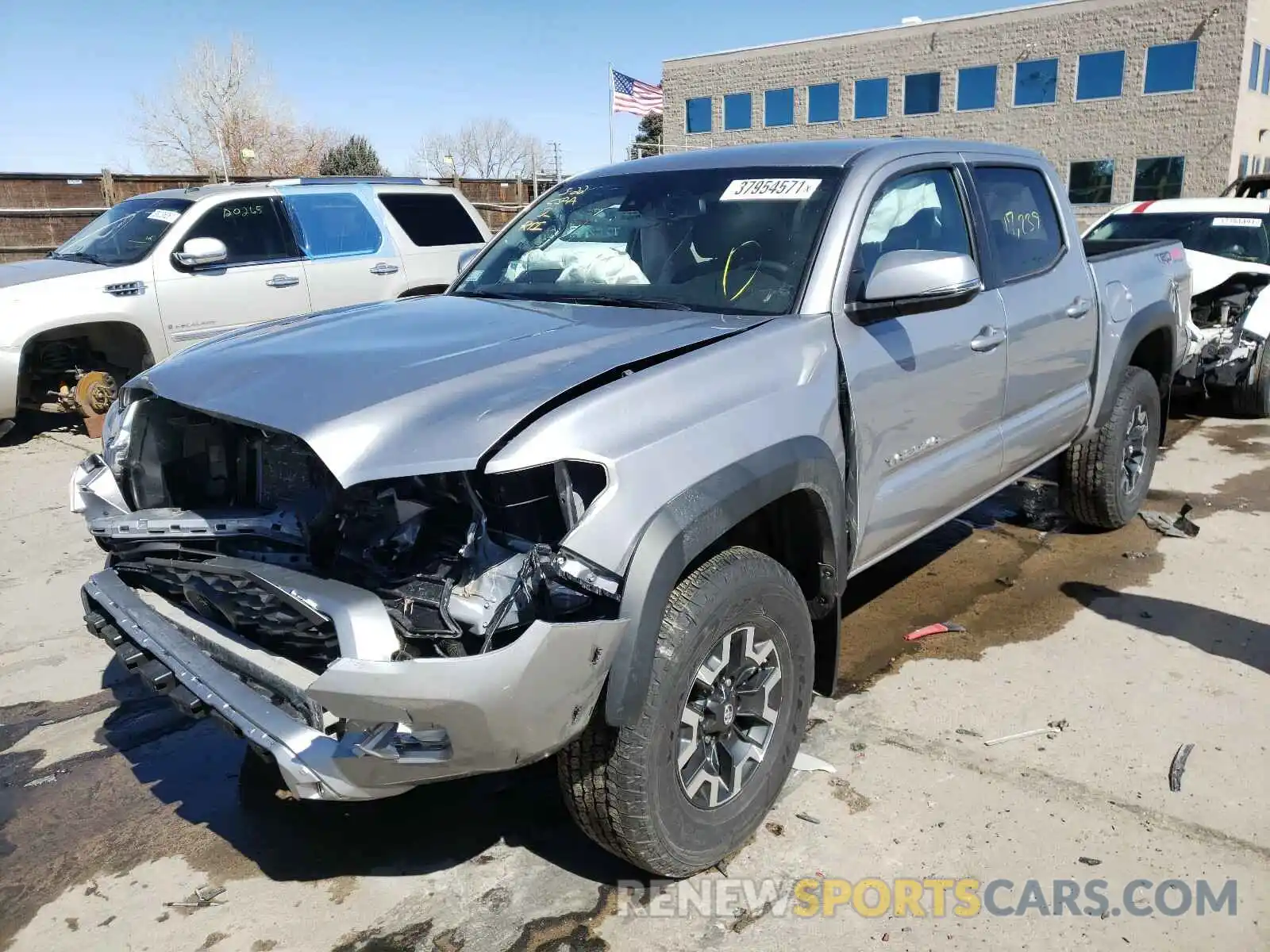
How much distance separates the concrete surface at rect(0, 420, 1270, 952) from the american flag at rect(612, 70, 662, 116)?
94.3 feet

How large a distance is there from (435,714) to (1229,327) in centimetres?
791

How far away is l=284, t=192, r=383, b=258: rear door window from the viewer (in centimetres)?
822

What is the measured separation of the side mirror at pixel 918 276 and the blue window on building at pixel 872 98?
3793 cm

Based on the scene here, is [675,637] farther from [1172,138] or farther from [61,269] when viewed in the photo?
[1172,138]

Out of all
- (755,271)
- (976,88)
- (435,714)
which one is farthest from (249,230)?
(976,88)

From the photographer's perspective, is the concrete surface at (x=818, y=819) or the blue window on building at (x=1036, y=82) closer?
the concrete surface at (x=818, y=819)

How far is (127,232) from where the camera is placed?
26.0 feet

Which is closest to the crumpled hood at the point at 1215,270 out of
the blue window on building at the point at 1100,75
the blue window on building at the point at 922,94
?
the blue window on building at the point at 1100,75

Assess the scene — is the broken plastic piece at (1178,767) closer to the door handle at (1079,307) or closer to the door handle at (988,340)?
the door handle at (988,340)

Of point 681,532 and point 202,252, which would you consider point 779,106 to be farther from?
point 681,532

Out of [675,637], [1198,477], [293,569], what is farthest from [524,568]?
[1198,477]

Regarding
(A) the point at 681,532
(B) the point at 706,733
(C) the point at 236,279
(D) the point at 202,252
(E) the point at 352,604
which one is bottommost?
(B) the point at 706,733

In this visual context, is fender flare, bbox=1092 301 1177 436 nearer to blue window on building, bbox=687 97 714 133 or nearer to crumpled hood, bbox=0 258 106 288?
crumpled hood, bbox=0 258 106 288

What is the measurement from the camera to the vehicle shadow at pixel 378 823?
109 inches
